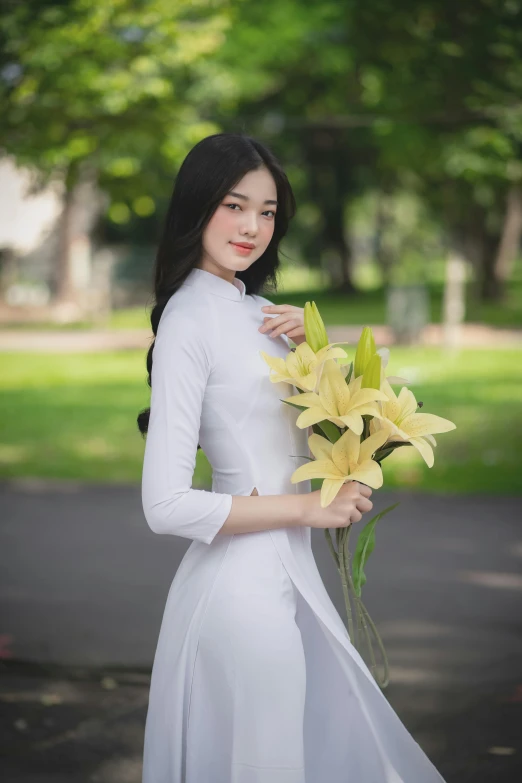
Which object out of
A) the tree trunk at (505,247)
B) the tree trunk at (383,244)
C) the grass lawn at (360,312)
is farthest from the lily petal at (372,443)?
the tree trunk at (383,244)

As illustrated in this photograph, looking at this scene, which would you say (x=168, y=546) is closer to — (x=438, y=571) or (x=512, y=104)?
(x=438, y=571)

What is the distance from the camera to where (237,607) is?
7.07 ft

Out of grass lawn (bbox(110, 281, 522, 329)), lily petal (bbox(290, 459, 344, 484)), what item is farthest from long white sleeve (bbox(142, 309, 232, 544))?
grass lawn (bbox(110, 281, 522, 329))

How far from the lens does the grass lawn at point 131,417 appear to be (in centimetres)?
966

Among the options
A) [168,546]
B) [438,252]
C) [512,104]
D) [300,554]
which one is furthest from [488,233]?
[300,554]

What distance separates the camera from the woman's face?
228 cm

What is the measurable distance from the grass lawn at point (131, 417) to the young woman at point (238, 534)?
3.85 metres

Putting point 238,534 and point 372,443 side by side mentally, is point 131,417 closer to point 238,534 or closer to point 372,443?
point 238,534

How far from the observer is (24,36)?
10.6m

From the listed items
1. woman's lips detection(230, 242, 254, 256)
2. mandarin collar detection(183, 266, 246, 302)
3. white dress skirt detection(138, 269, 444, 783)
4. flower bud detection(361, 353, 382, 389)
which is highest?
woman's lips detection(230, 242, 254, 256)

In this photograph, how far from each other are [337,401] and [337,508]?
21 centimetres

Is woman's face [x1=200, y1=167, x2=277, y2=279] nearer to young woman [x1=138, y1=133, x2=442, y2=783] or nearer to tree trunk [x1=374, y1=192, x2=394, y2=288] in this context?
young woman [x1=138, y1=133, x2=442, y2=783]

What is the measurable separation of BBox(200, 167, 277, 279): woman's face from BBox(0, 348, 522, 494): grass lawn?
12.5 feet

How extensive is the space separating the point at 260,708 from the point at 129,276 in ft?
89.2
